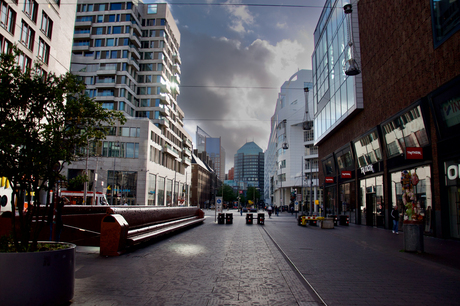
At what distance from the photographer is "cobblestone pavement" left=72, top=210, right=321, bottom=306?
5.46 metres

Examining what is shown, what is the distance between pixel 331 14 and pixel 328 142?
46.0ft

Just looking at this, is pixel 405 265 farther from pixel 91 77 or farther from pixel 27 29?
pixel 91 77

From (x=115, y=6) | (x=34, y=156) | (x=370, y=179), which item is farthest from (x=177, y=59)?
(x=34, y=156)

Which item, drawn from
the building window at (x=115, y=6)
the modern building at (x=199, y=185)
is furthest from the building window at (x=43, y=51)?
the modern building at (x=199, y=185)

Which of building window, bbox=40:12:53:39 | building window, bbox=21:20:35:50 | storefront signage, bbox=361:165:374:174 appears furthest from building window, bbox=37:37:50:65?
storefront signage, bbox=361:165:374:174

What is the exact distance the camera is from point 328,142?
132ft

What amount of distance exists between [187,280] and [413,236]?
843cm

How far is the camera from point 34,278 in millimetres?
4637

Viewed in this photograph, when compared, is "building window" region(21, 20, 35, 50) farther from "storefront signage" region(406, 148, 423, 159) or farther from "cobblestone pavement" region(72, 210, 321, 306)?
"storefront signage" region(406, 148, 423, 159)

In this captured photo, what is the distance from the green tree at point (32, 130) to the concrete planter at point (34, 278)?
1.66ft

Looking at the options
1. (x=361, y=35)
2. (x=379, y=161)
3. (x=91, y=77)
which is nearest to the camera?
(x=379, y=161)

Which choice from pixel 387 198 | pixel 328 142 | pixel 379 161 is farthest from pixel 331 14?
pixel 387 198

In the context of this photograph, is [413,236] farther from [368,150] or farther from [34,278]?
[368,150]

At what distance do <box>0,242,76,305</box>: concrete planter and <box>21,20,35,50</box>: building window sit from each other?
3473cm
